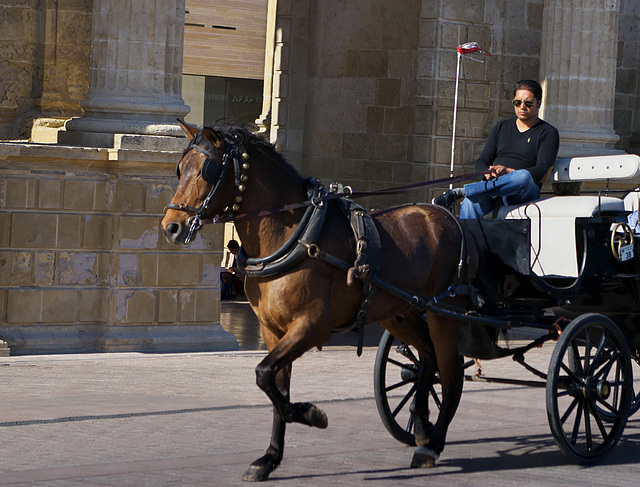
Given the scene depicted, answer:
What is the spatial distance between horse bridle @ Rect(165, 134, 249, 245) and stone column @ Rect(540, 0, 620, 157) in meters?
8.63

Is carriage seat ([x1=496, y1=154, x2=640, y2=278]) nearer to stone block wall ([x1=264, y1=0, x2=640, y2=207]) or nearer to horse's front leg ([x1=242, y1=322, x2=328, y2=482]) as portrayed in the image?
horse's front leg ([x1=242, y1=322, x2=328, y2=482])

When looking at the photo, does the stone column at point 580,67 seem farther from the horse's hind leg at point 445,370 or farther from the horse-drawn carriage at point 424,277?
the horse's hind leg at point 445,370

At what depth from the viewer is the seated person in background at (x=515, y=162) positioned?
25.3 feet

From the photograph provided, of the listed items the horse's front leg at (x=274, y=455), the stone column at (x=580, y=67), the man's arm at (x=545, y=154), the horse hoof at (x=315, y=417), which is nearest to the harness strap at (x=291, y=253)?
the horse's front leg at (x=274, y=455)

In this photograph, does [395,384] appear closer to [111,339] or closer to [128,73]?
[111,339]

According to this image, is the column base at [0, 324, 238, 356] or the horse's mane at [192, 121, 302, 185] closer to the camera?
the horse's mane at [192, 121, 302, 185]

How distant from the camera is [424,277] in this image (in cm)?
703

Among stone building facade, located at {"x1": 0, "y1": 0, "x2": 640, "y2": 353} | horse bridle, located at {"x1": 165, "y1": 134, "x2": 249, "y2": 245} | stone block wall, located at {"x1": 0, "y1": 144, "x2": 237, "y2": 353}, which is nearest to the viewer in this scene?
horse bridle, located at {"x1": 165, "y1": 134, "x2": 249, "y2": 245}

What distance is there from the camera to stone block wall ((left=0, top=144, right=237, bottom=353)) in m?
11.1

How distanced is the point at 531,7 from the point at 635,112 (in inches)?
91.8

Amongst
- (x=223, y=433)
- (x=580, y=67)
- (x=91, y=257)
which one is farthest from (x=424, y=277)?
(x=580, y=67)

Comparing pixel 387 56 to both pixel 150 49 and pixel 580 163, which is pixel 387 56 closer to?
pixel 150 49

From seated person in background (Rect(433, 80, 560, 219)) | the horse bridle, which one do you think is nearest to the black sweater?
seated person in background (Rect(433, 80, 560, 219))

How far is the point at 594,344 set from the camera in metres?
7.48
